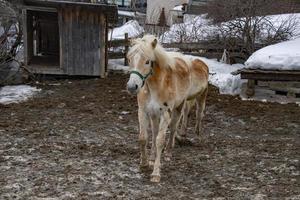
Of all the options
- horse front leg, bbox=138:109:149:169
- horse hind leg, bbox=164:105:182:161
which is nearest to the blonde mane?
Answer: horse front leg, bbox=138:109:149:169

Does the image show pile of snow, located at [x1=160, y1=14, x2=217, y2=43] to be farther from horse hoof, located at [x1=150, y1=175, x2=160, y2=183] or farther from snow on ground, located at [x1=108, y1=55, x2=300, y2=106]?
horse hoof, located at [x1=150, y1=175, x2=160, y2=183]

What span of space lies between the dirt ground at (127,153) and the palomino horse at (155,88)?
45 centimetres

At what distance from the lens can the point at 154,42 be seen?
5.49 m

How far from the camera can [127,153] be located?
6.72 meters

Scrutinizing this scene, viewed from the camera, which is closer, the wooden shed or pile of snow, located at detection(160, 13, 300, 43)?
the wooden shed

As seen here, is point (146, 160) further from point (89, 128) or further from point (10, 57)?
point (10, 57)

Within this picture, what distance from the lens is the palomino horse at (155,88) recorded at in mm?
5293

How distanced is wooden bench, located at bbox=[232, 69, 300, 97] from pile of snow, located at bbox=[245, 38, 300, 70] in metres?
0.12

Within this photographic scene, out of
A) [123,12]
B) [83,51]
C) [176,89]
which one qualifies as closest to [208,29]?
[83,51]

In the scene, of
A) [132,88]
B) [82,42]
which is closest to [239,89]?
[82,42]

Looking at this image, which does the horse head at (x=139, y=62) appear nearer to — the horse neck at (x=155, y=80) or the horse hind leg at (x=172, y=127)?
the horse neck at (x=155, y=80)

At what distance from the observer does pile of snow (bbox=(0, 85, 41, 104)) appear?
10558mm

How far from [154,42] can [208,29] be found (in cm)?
1255

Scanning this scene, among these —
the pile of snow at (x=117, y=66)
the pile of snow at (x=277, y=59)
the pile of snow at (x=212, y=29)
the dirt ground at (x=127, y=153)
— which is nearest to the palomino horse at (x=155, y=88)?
the dirt ground at (x=127, y=153)
